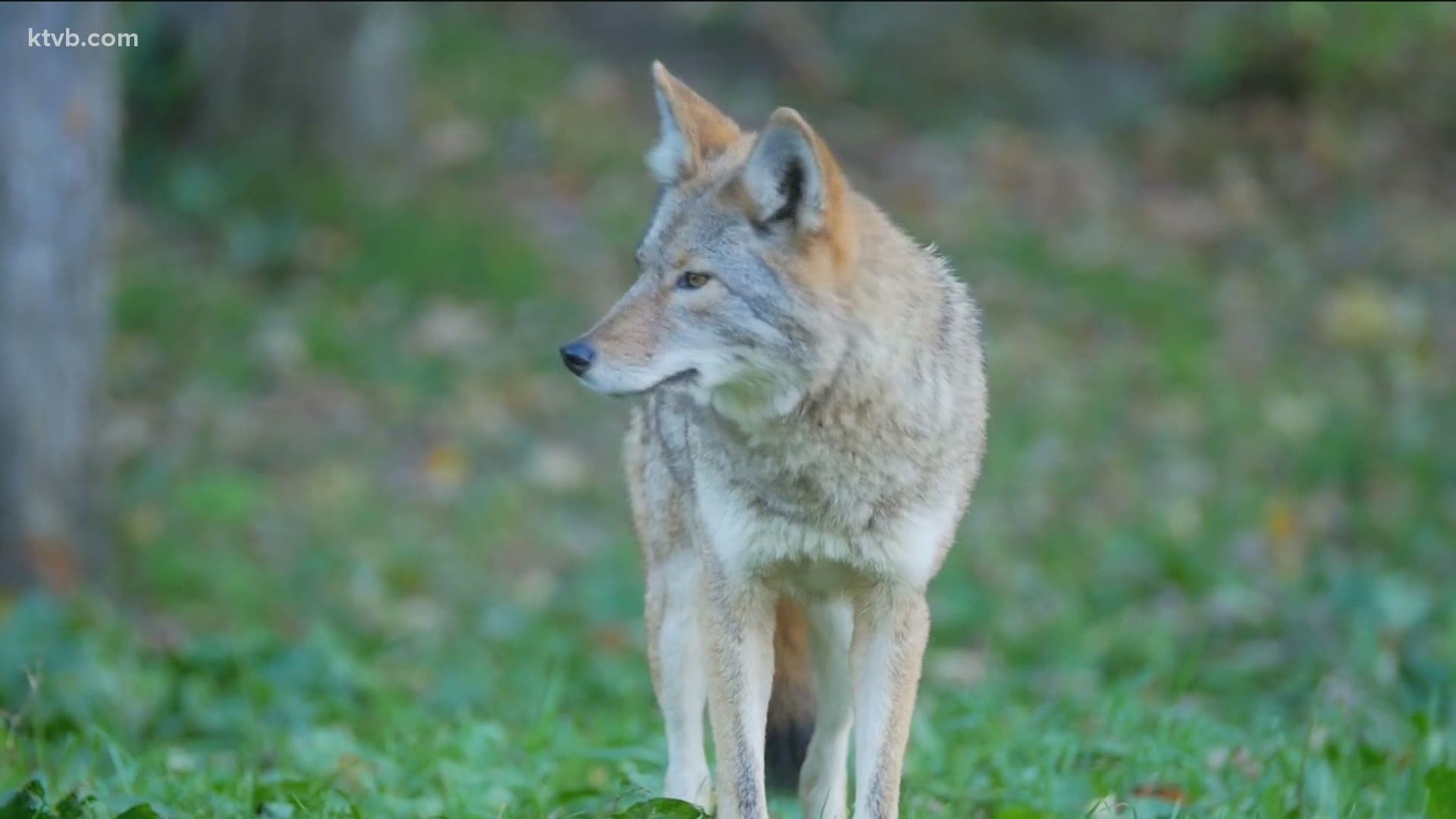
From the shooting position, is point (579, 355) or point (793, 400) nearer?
point (579, 355)

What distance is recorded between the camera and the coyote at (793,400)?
4.55 m

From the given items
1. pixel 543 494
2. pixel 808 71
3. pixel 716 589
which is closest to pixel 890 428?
pixel 716 589

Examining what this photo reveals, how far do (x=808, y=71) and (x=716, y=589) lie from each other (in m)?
13.3

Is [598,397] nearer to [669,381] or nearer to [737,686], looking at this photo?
[737,686]

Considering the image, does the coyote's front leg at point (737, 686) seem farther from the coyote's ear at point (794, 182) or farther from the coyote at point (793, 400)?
the coyote's ear at point (794, 182)

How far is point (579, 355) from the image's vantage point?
174 inches

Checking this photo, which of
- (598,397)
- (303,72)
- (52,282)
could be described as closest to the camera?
(52,282)

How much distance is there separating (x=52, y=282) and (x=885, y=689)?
6105 mm

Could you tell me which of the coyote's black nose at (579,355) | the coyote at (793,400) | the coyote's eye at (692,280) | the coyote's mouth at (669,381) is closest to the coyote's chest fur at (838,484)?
the coyote at (793,400)

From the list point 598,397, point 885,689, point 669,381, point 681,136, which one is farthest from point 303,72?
point 885,689

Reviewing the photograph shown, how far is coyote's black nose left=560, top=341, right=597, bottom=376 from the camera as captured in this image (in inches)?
174

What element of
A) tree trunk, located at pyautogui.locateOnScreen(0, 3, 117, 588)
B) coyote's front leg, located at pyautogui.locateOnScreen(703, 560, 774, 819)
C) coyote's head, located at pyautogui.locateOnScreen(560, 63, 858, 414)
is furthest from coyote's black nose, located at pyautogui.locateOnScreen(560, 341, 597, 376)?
tree trunk, located at pyautogui.locateOnScreen(0, 3, 117, 588)

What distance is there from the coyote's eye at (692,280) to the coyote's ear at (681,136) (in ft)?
1.44

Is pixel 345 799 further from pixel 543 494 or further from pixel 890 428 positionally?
pixel 543 494
